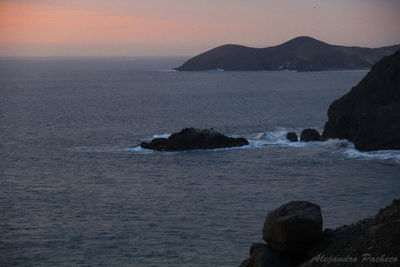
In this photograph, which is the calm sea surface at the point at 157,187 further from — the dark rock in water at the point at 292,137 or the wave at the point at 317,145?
the dark rock in water at the point at 292,137

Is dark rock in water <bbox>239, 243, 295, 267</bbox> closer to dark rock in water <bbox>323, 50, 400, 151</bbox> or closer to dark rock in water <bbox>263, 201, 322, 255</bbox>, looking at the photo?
dark rock in water <bbox>263, 201, 322, 255</bbox>

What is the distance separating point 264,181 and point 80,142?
22.2 metres

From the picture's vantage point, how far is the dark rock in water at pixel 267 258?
17.0 metres

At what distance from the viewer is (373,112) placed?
166 feet

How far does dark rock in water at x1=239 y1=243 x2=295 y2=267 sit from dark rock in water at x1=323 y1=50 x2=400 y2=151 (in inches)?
1285

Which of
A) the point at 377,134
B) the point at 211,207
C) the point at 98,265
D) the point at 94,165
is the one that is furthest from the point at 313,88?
the point at 98,265

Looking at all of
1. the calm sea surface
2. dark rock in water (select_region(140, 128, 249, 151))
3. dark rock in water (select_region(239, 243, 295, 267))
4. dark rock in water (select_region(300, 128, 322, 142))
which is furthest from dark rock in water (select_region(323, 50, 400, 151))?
dark rock in water (select_region(239, 243, 295, 267))

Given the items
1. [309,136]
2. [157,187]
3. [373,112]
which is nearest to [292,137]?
[309,136]

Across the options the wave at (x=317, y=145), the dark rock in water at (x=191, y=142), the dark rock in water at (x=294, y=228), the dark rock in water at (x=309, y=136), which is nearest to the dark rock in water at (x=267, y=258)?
the dark rock in water at (x=294, y=228)

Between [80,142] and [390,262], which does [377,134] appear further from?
[390,262]

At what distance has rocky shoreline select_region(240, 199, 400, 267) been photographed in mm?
15992

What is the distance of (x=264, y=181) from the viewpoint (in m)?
38.0

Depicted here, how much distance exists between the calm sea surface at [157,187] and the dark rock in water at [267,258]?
6.21m

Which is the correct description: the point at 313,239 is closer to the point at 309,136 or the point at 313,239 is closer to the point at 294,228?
the point at 294,228
